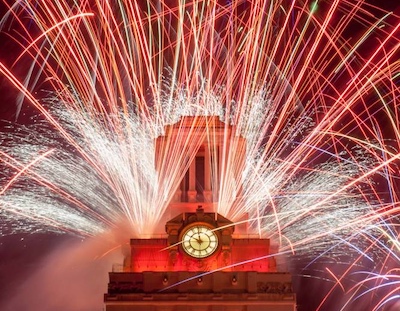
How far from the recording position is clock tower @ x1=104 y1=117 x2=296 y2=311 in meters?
60.2

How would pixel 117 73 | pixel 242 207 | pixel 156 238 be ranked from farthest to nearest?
pixel 242 207 < pixel 156 238 < pixel 117 73

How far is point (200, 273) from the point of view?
200 feet

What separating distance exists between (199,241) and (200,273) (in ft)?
7.72

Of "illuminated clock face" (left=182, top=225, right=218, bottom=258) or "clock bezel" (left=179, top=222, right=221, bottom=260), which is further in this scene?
"illuminated clock face" (left=182, top=225, right=218, bottom=258)

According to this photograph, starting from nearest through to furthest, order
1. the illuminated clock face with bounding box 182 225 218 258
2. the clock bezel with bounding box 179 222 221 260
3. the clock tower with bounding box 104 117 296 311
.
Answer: the clock tower with bounding box 104 117 296 311 → the clock bezel with bounding box 179 222 221 260 → the illuminated clock face with bounding box 182 225 218 258

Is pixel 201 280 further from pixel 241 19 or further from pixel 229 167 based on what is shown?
pixel 241 19

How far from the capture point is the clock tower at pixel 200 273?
60156 mm

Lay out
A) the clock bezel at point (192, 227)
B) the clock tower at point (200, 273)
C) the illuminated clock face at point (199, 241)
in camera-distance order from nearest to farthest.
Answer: the clock tower at point (200, 273), the clock bezel at point (192, 227), the illuminated clock face at point (199, 241)

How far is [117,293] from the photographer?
2371 inches

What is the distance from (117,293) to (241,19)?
1991 cm

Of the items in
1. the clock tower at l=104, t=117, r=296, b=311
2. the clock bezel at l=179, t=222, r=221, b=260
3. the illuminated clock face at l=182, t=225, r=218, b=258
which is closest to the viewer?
the clock tower at l=104, t=117, r=296, b=311

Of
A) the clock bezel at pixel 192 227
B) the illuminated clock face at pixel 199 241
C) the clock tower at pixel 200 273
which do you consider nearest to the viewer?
the clock tower at pixel 200 273

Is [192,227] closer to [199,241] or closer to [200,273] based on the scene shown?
[199,241]

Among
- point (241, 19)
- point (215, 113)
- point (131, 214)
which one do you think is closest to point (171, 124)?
point (215, 113)
